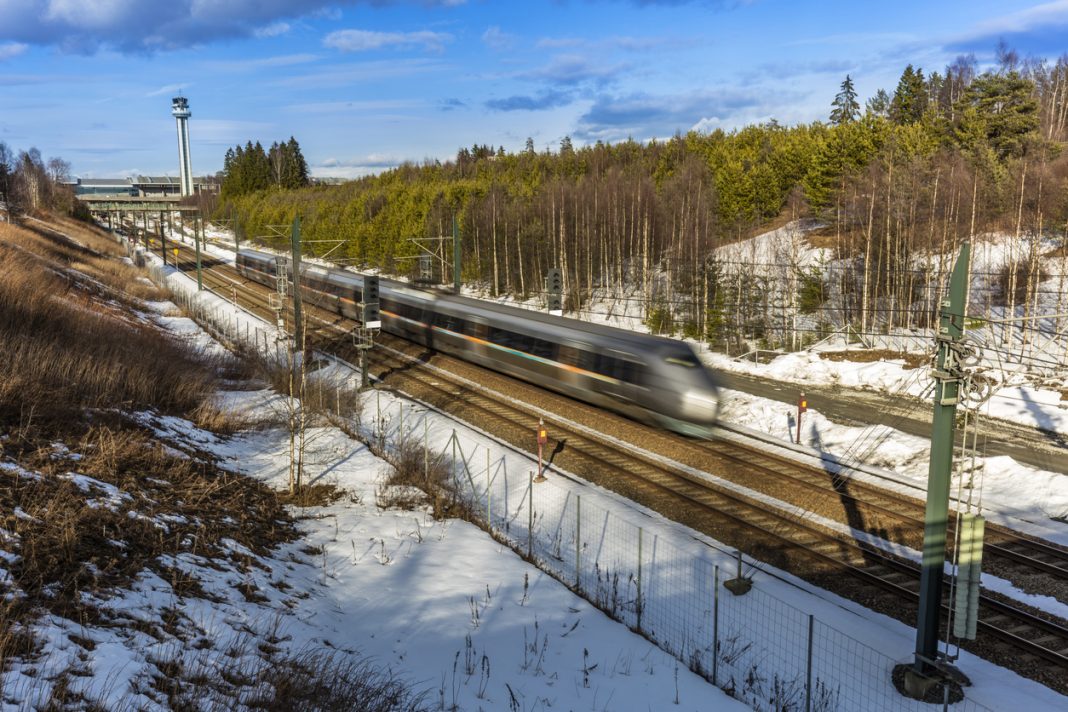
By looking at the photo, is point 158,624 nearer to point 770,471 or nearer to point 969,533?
point 969,533

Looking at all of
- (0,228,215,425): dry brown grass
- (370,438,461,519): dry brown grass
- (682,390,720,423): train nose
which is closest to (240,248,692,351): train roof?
(682,390,720,423): train nose

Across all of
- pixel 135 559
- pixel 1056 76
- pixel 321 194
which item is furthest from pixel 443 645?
pixel 1056 76

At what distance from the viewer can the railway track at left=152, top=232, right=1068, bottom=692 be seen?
35.5ft

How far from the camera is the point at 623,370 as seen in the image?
20.0 m

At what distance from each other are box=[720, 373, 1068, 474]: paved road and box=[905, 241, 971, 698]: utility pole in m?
9.70

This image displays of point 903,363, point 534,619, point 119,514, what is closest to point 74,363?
point 119,514

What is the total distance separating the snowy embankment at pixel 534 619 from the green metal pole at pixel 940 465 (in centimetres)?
92

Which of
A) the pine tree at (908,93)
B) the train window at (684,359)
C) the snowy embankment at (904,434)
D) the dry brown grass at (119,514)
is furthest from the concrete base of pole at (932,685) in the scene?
the pine tree at (908,93)

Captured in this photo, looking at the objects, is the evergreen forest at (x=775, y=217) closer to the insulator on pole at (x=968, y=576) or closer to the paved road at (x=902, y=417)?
the paved road at (x=902, y=417)

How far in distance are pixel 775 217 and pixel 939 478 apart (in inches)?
2175

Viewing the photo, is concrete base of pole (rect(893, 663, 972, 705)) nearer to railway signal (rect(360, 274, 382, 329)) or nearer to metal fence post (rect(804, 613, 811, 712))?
metal fence post (rect(804, 613, 811, 712))

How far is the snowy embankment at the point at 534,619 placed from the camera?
8922 mm

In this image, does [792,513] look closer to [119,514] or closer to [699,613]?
[699,613]

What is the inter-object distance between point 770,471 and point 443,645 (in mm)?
11011
